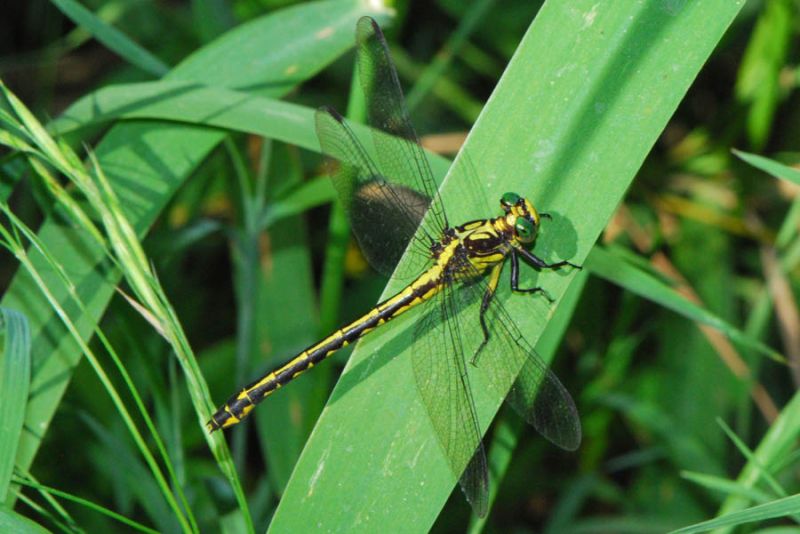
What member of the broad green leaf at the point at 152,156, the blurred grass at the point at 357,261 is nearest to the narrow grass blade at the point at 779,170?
the blurred grass at the point at 357,261

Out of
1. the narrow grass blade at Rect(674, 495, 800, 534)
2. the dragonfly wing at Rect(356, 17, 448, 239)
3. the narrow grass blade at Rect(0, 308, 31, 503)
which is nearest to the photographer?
the narrow grass blade at Rect(674, 495, 800, 534)

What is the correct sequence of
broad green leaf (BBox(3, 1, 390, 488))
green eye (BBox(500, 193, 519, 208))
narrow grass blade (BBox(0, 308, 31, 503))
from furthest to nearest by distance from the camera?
1. broad green leaf (BBox(3, 1, 390, 488))
2. green eye (BBox(500, 193, 519, 208))
3. narrow grass blade (BBox(0, 308, 31, 503))

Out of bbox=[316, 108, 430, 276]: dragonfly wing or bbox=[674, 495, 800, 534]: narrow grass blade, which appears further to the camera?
bbox=[316, 108, 430, 276]: dragonfly wing

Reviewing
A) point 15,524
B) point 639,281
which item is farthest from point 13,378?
point 639,281

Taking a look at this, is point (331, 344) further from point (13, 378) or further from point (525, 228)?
point (13, 378)

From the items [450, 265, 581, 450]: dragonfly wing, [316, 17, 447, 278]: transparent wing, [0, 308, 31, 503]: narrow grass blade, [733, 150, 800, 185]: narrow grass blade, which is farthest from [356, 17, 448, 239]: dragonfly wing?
[0, 308, 31, 503]: narrow grass blade

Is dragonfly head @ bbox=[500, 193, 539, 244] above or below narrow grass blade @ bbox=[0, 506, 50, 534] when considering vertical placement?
above

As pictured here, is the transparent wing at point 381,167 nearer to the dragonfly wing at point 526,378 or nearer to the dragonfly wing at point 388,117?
the dragonfly wing at point 388,117

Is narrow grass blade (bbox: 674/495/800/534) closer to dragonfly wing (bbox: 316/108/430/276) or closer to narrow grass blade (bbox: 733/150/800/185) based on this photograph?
narrow grass blade (bbox: 733/150/800/185)
